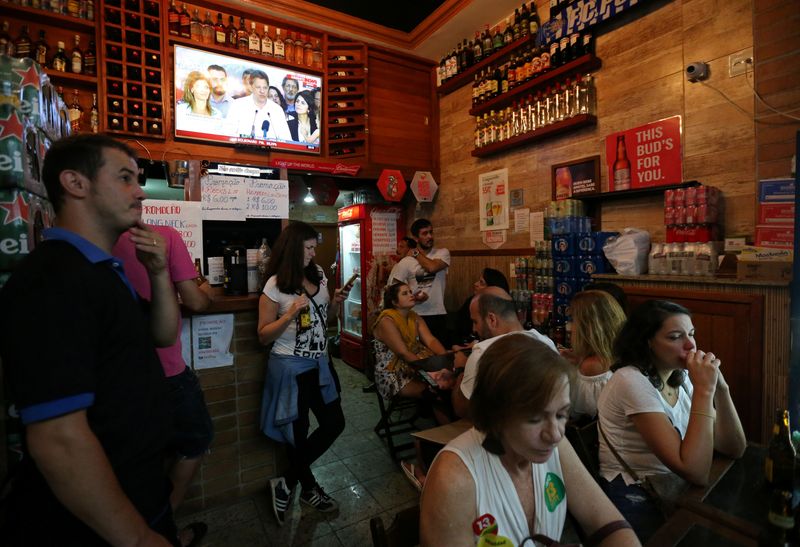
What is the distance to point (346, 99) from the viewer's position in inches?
194

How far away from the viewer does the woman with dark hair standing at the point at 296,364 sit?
98.7 inches

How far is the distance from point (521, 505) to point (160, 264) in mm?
1490

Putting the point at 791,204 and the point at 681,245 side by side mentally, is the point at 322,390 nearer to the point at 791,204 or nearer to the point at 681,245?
the point at 681,245

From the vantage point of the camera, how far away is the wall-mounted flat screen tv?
4016 millimetres

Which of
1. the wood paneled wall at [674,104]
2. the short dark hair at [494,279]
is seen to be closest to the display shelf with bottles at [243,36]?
the wood paneled wall at [674,104]

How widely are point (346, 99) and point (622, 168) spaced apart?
3300 mm

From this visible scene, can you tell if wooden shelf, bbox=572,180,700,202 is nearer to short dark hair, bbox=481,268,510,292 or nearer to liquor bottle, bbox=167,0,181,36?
short dark hair, bbox=481,268,510,292

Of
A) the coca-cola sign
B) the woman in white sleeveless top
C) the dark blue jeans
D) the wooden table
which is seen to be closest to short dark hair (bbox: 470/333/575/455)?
the woman in white sleeveless top

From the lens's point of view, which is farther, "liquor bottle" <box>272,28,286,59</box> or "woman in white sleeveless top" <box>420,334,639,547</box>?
"liquor bottle" <box>272,28,286,59</box>

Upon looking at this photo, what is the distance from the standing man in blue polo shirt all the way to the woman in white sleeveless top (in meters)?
0.75

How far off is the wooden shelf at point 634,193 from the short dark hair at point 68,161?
3.53m

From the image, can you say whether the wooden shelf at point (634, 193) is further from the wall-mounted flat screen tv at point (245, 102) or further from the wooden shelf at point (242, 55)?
the wooden shelf at point (242, 55)

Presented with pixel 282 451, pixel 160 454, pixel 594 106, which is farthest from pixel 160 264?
pixel 594 106

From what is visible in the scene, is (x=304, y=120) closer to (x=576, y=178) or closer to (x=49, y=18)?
(x=49, y=18)
